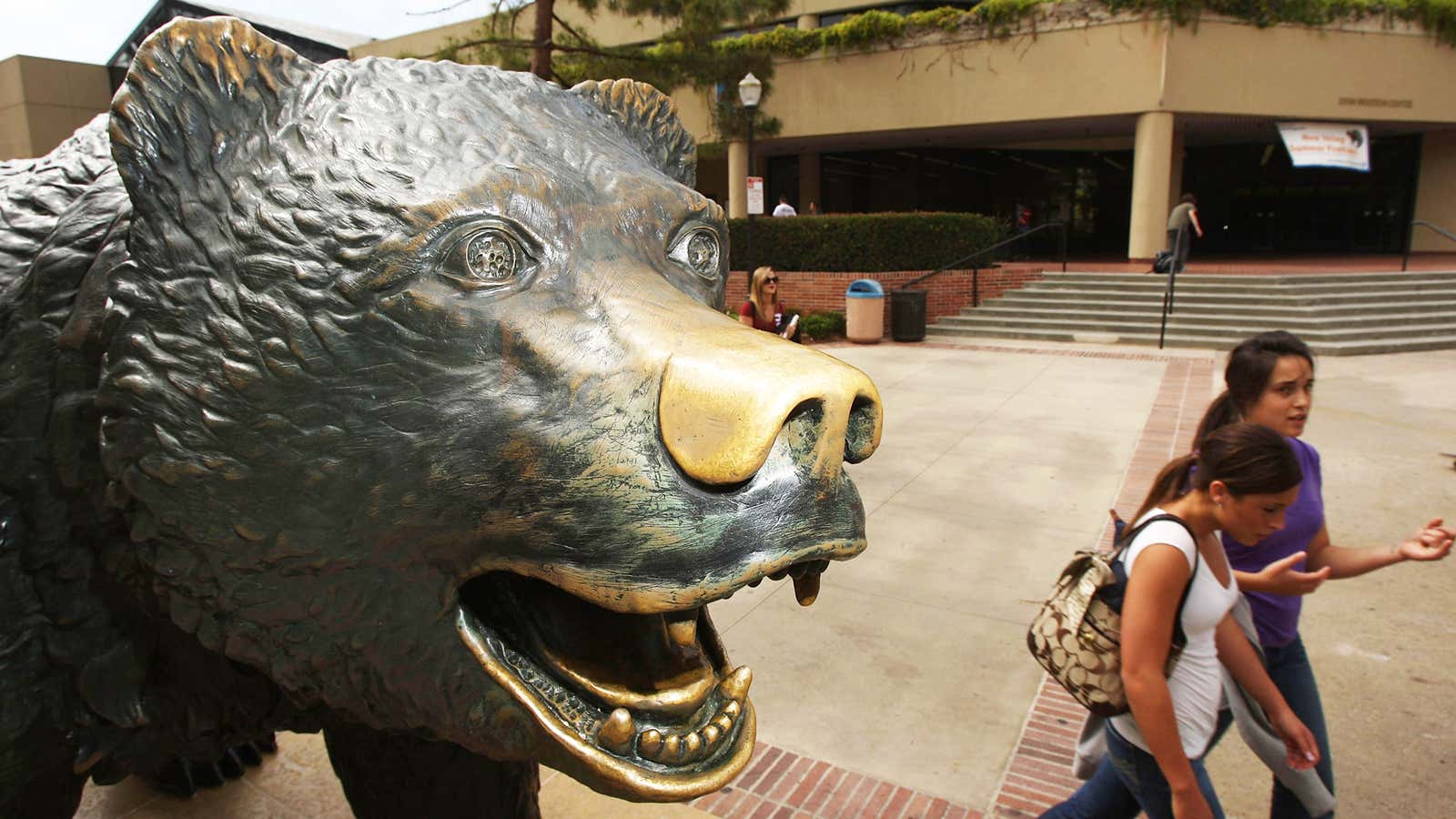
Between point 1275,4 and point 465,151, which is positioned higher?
point 1275,4

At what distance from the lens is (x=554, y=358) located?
1.00 meters

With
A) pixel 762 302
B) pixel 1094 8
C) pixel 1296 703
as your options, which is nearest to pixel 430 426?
pixel 1296 703

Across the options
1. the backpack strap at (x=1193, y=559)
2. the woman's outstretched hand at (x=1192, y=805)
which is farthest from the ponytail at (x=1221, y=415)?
the woman's outstretched hand at (x=1192, y=805)

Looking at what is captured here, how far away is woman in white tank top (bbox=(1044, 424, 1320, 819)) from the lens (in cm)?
192

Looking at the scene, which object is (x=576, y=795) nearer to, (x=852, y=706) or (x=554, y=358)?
(x=852, y=706)

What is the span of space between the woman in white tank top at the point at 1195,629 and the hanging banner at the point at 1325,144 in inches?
786

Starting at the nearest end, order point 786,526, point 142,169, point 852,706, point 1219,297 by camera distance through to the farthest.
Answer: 1. point 786,526
2. point 142,169
3. point 852,706
4. point 1219,297

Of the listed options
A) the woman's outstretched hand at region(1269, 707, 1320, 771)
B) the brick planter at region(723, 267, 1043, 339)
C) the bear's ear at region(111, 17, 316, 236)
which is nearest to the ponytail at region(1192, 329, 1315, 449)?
the woman's outstretched hand at region(1269, 707, 1320, 771)

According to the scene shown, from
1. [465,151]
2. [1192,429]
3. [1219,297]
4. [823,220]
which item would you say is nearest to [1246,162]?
[1219,297]

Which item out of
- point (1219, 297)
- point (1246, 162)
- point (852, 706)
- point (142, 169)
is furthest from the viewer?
point (1246, 162)

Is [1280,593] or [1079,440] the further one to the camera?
[1079,440]

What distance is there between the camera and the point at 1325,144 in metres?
18.6

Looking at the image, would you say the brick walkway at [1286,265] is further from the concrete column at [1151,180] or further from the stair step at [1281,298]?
the stair step at [1281,298]

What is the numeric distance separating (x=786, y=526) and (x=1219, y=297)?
15136 mm
